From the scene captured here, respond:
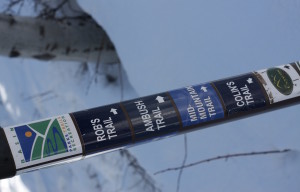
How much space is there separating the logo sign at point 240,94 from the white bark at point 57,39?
2.89 feet

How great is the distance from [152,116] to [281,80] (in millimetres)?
232

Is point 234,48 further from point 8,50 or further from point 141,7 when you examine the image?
point 8,50

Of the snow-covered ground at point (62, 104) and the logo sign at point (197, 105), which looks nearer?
the logo sign at point (197, 105)

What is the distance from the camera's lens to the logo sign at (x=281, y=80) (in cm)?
93

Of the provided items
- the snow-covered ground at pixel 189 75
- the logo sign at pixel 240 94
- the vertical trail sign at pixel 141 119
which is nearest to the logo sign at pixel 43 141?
the vertical trail sign at pixel 141 119

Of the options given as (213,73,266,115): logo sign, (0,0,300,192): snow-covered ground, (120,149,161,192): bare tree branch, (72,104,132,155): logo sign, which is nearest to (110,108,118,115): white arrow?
(72,104,132,155): logo sign

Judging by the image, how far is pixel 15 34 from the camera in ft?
5.75

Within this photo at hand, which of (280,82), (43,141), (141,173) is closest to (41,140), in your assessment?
(43,141)

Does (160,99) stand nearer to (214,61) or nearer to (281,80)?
(281,80)

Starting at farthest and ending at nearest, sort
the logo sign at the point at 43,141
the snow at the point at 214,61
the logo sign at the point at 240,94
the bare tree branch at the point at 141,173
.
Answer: the bare tree branch at the point at 141,173 < the snow at the point at 214,61 < the logo sign at the point at 240,94 < the logo sign at the point at 43,141

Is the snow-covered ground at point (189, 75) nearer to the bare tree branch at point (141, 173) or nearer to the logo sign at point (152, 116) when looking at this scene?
the bare tree branch at point (141, 173)

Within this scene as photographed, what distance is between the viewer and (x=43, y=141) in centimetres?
79

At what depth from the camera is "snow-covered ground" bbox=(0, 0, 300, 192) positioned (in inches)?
55.1

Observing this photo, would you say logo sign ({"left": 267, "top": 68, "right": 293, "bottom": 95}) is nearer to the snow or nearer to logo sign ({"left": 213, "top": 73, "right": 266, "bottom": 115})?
logo sign ({"left": 213, "top": 73, "right": 266, "bottom": 115})
